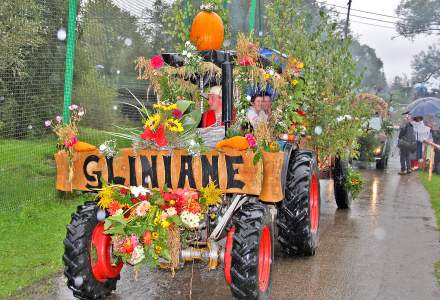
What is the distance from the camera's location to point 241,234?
4.36 m

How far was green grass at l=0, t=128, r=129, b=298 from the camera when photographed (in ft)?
18.9

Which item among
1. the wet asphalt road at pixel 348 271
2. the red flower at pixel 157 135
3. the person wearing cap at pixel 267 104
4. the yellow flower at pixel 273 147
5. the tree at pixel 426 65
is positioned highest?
the tree at pixel 426 65

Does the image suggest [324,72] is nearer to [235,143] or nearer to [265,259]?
[265,259]

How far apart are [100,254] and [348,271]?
2.83 metres

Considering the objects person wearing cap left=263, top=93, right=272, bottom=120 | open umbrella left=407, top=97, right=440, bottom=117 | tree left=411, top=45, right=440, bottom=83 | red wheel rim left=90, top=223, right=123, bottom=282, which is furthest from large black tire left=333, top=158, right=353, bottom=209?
tree left=411, top=45, right=440, bottom=83

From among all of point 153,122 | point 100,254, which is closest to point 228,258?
point 100,254

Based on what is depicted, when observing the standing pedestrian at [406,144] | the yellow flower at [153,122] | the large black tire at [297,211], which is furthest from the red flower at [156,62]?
the standing pedestrian at [406,144]

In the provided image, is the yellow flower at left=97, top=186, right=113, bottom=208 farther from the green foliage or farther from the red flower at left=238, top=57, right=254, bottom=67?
the green foliage

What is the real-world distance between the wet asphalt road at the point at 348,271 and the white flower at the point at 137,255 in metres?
1.04

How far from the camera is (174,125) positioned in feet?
14.3

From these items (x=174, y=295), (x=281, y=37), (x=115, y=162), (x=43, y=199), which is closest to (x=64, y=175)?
(x=115, y=162)

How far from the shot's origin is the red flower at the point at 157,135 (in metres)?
4.36

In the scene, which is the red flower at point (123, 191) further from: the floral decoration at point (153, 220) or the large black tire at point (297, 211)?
the large black tire at point (297, 211)

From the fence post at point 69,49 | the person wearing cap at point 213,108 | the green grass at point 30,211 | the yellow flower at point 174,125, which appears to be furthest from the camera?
the fence post at point 69,49
